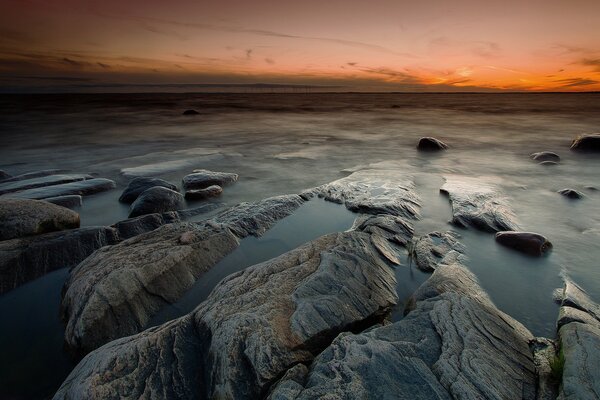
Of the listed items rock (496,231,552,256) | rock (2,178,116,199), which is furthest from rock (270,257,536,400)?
rock (2,178,116,199)

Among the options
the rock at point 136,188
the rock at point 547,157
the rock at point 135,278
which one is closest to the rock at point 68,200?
the rock at point 136,188

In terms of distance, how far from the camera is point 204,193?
8.45 m

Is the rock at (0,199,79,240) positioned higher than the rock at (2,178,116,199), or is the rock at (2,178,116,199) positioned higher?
the rock at (0,199,79,240)

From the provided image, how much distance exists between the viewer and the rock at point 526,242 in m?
5.60

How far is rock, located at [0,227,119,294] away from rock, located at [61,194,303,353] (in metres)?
0.80

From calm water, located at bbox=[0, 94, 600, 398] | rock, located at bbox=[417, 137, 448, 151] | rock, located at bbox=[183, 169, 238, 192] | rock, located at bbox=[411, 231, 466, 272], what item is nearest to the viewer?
calm water, located at bbox=[0, 94, 600, 398]

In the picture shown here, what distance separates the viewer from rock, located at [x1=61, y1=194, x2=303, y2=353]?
3771 mm

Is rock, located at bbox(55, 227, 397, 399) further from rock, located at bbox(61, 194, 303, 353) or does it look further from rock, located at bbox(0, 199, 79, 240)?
rock, located at bbox(0, 199, 79, 240)

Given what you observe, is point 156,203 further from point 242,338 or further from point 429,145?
point 429,145

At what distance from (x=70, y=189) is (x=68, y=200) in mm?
879

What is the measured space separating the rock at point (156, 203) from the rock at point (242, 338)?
375 cm

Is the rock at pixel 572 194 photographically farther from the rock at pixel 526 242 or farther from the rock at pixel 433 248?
the rock at pixel 433 248

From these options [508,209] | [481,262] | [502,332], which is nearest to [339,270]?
[502,332]

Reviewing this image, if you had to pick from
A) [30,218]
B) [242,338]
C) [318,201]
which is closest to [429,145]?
[318,201]
